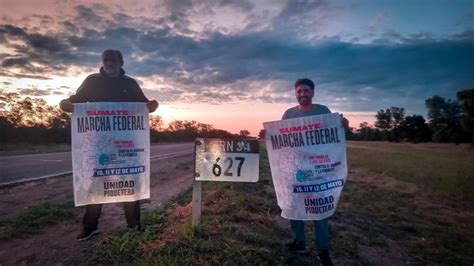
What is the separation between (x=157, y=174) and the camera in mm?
12844

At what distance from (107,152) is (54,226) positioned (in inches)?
78.8

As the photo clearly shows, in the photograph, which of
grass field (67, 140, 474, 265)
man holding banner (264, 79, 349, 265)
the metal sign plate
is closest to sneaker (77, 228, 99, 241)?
grass field (67, 140, 474, 265)

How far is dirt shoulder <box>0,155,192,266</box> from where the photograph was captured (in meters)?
4.51

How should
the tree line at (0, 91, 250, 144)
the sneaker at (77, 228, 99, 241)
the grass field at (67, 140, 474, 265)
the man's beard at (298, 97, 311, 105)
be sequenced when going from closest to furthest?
the grass field at (67, 140, 474, 265), the man's beard at (298, 97, 311, 105), the sneaker at (77, 228, 99, 241), the tree line at (0, 91, 250, 144)

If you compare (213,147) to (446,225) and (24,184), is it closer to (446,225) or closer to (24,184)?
(446,225)

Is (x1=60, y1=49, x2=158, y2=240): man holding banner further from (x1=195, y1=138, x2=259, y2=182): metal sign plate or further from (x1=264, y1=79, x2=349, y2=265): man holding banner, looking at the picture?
(x1=264, y1=79, x2=349, y2=265): man holding banner

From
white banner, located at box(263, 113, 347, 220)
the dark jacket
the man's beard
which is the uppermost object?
the dark jacket

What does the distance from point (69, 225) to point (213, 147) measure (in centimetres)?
292

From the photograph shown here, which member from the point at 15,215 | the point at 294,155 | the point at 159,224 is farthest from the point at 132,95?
the point at 15,215

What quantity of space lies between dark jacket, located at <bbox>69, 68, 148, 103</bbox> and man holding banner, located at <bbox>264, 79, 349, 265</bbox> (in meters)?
2.16

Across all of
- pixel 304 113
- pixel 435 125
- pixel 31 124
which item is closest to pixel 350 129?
pixel 304 113

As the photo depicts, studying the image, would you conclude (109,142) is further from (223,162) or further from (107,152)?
(223,162)

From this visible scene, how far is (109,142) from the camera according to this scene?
4.84 m

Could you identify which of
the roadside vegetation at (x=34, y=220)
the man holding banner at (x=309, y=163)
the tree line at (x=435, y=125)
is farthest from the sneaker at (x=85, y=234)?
the tree line at (x=435, y=125)
